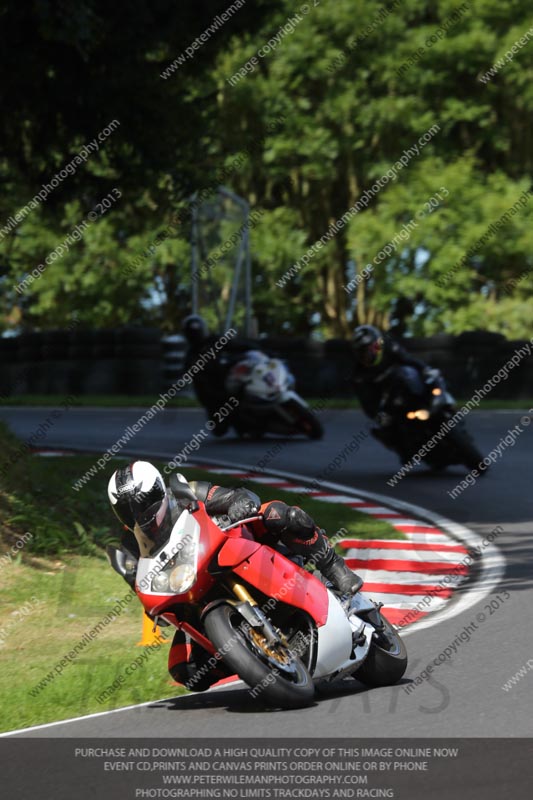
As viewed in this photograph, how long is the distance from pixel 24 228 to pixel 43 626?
29597mm

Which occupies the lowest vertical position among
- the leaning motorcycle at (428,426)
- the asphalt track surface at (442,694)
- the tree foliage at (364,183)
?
the tree foliage at (364,183)

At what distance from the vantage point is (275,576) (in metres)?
6.55

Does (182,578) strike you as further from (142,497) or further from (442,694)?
(442,694)

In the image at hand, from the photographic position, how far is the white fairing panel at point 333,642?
6.55m

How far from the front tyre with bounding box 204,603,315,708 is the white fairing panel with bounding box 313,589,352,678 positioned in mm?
128

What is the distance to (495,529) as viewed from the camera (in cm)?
1229

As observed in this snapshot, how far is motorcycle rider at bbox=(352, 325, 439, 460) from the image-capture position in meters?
15.5

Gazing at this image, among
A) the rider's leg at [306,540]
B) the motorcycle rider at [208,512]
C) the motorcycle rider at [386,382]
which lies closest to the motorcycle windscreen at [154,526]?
the motorcycle rider at [208,512]

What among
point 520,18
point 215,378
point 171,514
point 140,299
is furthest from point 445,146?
point 171,514

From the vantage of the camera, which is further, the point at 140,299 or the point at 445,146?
the point at 140,299

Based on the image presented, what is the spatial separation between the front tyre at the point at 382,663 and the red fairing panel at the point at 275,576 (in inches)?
15.8

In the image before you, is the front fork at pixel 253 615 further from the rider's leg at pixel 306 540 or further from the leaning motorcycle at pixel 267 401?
the leaning motorcycle at pixel 267 401
